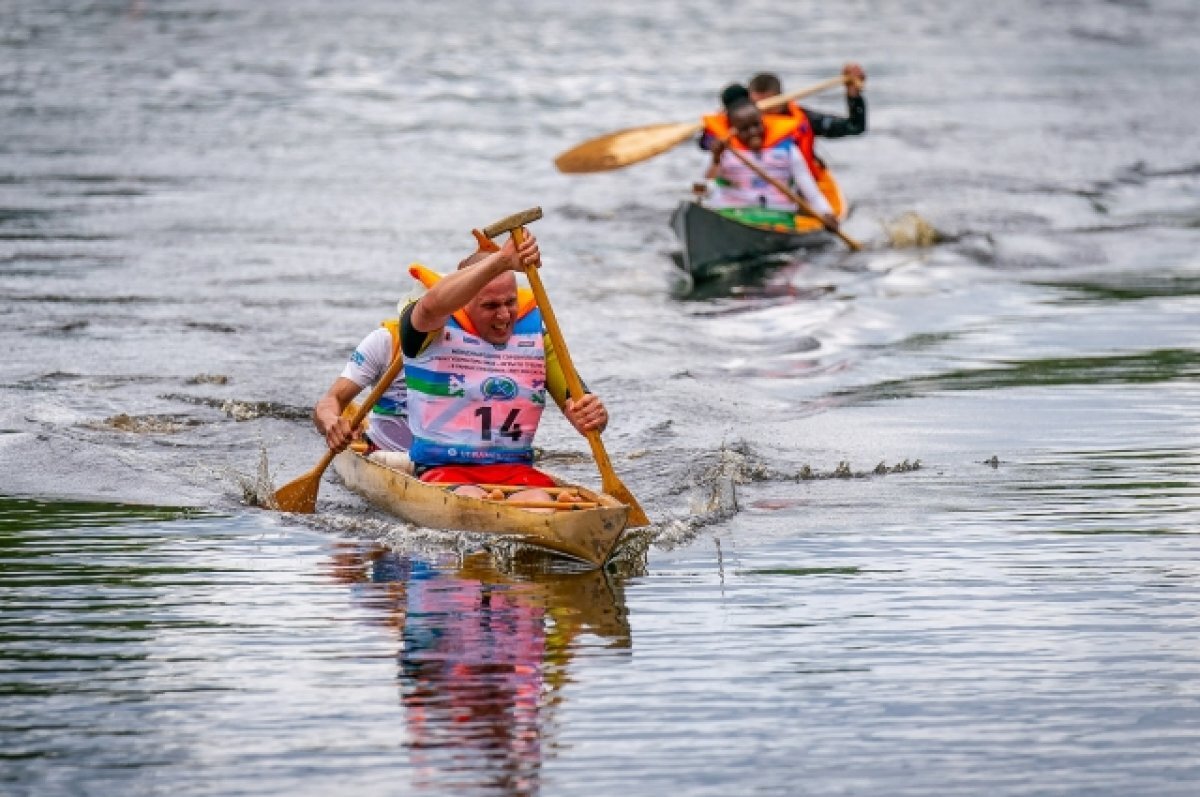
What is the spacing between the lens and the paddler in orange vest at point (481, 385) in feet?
35.4

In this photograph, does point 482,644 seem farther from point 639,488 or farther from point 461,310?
point 639,488

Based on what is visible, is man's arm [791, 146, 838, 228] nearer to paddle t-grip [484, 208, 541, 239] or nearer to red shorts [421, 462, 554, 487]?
red shorts [421, 462, 554, 487]

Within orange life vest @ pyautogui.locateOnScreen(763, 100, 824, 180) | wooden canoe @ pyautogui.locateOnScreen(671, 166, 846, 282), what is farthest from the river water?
orange life vest @ pyautogui.locateOnScreen(763, 100, 824, 180)

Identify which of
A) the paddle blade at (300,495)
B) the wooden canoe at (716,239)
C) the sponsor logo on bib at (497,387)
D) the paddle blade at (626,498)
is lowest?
the wooden canoe at (716,239)

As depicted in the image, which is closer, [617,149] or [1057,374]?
[1057,374]

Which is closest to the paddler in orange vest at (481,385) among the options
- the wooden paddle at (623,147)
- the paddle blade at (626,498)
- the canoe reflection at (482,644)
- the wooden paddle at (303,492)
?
the paddle blade at (626,498)

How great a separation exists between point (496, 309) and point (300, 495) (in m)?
1.96

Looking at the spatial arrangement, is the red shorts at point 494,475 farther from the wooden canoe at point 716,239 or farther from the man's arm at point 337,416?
the wooden canoe at point 716,239

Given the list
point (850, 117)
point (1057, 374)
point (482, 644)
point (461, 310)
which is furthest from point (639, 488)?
point (850, 117)

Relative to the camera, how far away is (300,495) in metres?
12.1

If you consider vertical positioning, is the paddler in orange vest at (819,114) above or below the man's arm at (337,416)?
below

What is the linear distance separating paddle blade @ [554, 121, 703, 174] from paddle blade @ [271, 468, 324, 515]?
22.0 ft

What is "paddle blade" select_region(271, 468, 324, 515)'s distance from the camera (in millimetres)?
12055

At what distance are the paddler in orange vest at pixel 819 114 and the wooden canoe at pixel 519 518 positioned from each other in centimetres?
1116
